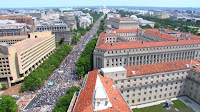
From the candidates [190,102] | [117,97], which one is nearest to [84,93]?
[117,97]

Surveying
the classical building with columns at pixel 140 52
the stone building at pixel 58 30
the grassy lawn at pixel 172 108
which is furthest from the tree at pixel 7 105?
the stone building at pixel 58 30

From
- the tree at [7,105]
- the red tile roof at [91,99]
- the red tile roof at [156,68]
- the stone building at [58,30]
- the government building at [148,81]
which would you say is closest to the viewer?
the red tile roof at [91,99]

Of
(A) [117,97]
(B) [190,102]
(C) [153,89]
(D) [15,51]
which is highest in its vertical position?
(D) [15,51]

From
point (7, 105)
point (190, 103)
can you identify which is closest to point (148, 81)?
point (190, 103)

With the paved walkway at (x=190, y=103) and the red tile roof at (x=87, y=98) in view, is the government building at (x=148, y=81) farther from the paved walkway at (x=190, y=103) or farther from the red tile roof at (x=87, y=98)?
the paved walkway at (x=190, y=103)

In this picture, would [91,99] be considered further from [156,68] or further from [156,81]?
[156,68]

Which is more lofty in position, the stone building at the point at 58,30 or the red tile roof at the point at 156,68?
the stone building at the point at 58,30

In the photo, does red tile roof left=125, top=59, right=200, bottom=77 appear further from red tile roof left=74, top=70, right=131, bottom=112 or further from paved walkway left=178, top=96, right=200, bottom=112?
paved walkway left=178, top=96, right=200, bottom=112

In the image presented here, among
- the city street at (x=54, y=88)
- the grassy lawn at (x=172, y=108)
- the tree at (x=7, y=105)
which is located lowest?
the grassy lawn at (x=172, y=108)

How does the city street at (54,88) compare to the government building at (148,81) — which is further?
the city street at (54,88)

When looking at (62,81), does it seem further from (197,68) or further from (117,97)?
(197,68)
